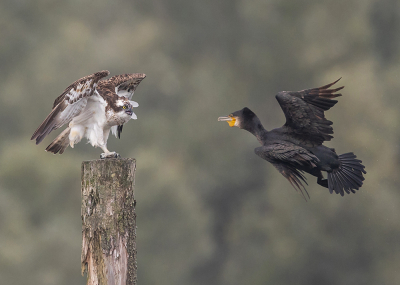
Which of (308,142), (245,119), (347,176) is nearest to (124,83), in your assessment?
(245,119)

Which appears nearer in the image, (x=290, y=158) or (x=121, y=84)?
(x=290, y=158)

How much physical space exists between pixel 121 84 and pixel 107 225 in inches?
58.7

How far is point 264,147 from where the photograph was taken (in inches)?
114

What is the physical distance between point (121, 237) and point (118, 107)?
97cm

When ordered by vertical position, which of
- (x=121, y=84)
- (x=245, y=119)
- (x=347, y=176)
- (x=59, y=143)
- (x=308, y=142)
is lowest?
(x=347, y=176)

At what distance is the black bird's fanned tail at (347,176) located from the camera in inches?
121

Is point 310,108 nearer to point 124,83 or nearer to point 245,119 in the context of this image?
point 245,119

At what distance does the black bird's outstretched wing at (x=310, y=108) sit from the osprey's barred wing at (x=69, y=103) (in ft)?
4.54

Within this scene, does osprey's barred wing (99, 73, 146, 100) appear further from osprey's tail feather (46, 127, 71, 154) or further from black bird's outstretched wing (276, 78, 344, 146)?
black bird's outstretched wing (276, 78, 344, 146)

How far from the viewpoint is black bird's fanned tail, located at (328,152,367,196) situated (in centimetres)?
307

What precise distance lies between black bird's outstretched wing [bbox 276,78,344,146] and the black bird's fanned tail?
0.30 m

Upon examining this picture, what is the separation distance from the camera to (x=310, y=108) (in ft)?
9.84

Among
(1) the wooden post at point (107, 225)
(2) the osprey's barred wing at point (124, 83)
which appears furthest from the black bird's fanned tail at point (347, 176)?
(2) the osprey's barred wing at point (124, 83)

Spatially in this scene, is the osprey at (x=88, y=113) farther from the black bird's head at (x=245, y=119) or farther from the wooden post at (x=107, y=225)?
the black bird's head at (x=245, y=119)
